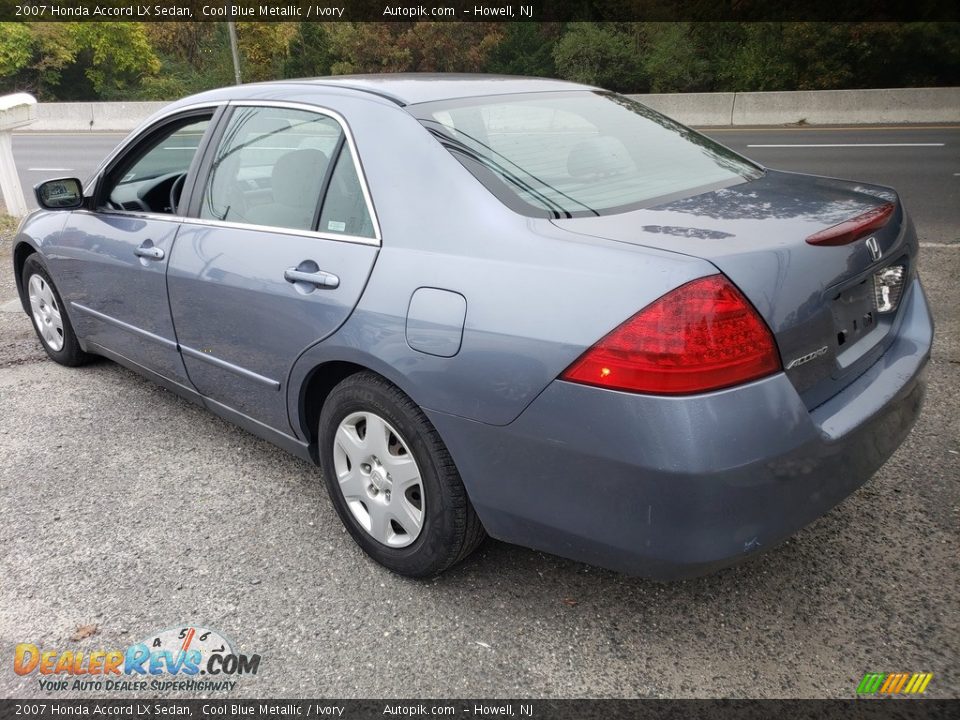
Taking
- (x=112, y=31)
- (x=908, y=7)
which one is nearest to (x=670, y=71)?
(x=908, y=7)

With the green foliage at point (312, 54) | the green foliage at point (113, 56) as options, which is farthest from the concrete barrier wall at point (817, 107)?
the green foliage at point (113, 56)

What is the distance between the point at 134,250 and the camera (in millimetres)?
3650

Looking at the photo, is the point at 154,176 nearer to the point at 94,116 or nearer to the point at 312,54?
the point at 94,116

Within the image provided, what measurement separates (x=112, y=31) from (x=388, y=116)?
44.7 m

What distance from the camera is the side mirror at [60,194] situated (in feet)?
13.4

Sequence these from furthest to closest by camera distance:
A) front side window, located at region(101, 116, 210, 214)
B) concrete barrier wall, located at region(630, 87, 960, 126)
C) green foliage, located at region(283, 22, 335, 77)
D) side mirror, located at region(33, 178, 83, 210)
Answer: green foliage, located at region(283, 22, 335, 77), concrete barrier wall, located at region(630, 87, 960, 126), side mirror, located at region(33, 178, 83, 210), front side window, located at region(101, 116, 210, 214)

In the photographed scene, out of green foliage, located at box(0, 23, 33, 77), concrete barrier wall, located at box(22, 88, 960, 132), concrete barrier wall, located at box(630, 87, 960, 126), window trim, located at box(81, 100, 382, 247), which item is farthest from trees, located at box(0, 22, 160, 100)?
window trim, located at box(81, 100, 382, 247)

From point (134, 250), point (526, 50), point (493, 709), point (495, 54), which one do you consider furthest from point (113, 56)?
point (493, 709)

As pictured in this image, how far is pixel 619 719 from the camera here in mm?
2137

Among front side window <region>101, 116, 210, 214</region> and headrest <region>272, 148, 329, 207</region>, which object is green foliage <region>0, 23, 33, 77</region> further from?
headrest <region>272, 148, 329, 207</region>

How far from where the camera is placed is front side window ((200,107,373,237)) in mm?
2785

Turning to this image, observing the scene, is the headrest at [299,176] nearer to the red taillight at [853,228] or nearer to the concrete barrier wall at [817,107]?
the red taillight at [853,228]

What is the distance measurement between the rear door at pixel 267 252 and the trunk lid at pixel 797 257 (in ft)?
2.66

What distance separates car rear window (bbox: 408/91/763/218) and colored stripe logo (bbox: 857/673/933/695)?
4.91 ft
